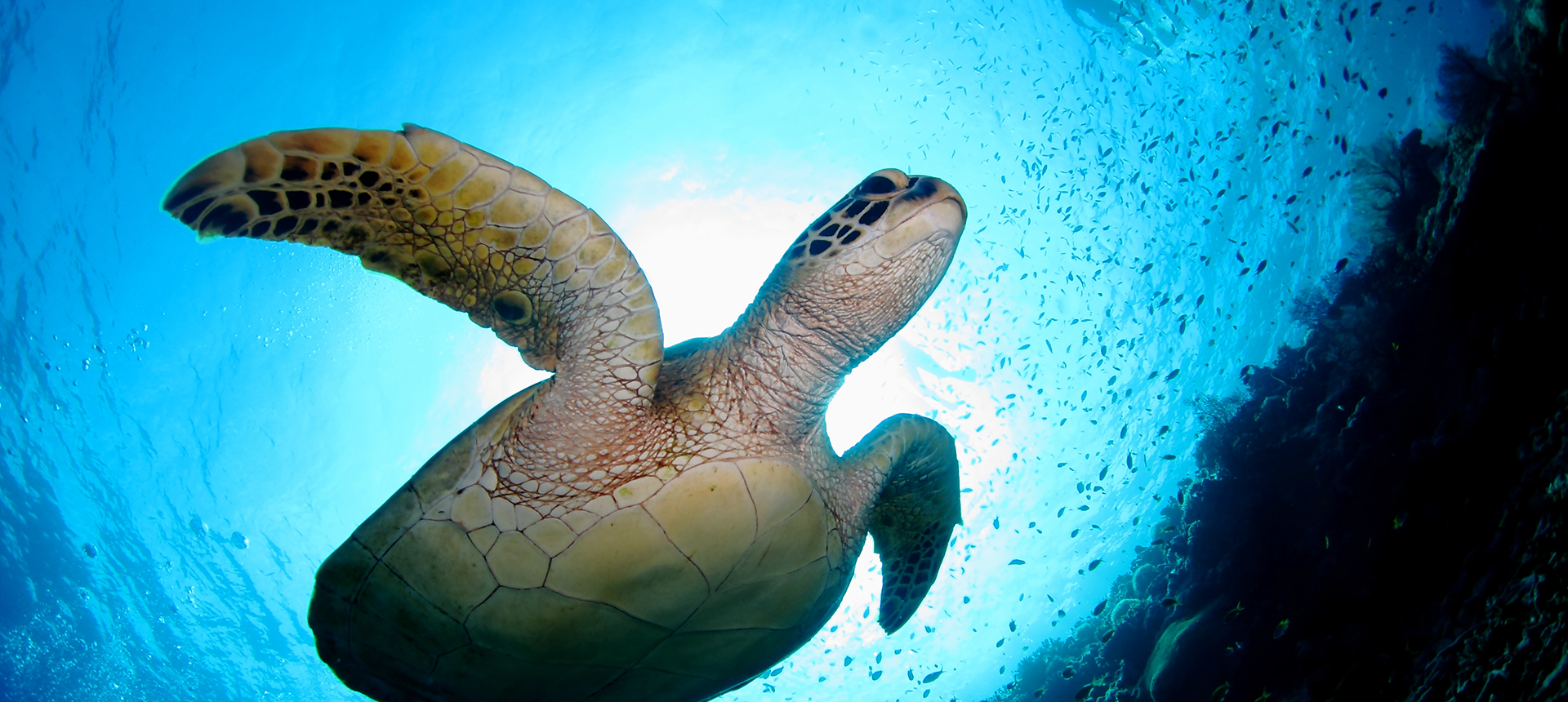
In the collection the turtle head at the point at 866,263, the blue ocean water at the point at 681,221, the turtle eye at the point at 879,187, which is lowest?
the turtle head at the point at 866,263

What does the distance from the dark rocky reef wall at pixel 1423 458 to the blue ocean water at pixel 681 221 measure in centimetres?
184

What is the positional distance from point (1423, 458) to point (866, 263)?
6302 mm

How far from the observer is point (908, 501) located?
149 inches

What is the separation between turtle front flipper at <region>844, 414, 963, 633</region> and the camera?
3.15m

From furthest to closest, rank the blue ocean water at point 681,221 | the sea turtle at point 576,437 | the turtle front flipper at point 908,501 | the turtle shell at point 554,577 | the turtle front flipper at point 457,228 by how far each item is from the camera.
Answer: the blue ocean water at point 681,221
the turtle front flipper at point 908,501
the turtle shell at point 554,577
the sea turtle at point 576,437
the turtle front flipper at point 457,228

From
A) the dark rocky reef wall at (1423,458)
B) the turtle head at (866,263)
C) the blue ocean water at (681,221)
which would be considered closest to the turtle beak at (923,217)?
the turtle head at (866,263)

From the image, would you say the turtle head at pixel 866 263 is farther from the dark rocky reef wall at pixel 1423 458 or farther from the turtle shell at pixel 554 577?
the dark rocky reef wall at pixel 1423 458

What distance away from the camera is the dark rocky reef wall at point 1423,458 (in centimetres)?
283

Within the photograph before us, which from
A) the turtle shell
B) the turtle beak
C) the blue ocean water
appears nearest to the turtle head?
the turtle beak

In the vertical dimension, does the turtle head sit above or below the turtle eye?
below

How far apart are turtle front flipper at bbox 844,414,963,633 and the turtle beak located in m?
1.25

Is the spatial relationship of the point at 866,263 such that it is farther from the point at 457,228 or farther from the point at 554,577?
the point at 554,577

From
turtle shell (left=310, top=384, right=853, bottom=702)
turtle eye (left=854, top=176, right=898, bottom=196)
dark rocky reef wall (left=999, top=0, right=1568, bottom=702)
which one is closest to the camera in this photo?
turtle shell (left=310, top=384, right=853, bottom=702)

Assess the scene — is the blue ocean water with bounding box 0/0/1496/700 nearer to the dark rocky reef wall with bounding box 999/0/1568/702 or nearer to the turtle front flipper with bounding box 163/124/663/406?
the dark rocky reef wall with bounding box 999/0/1568/702
